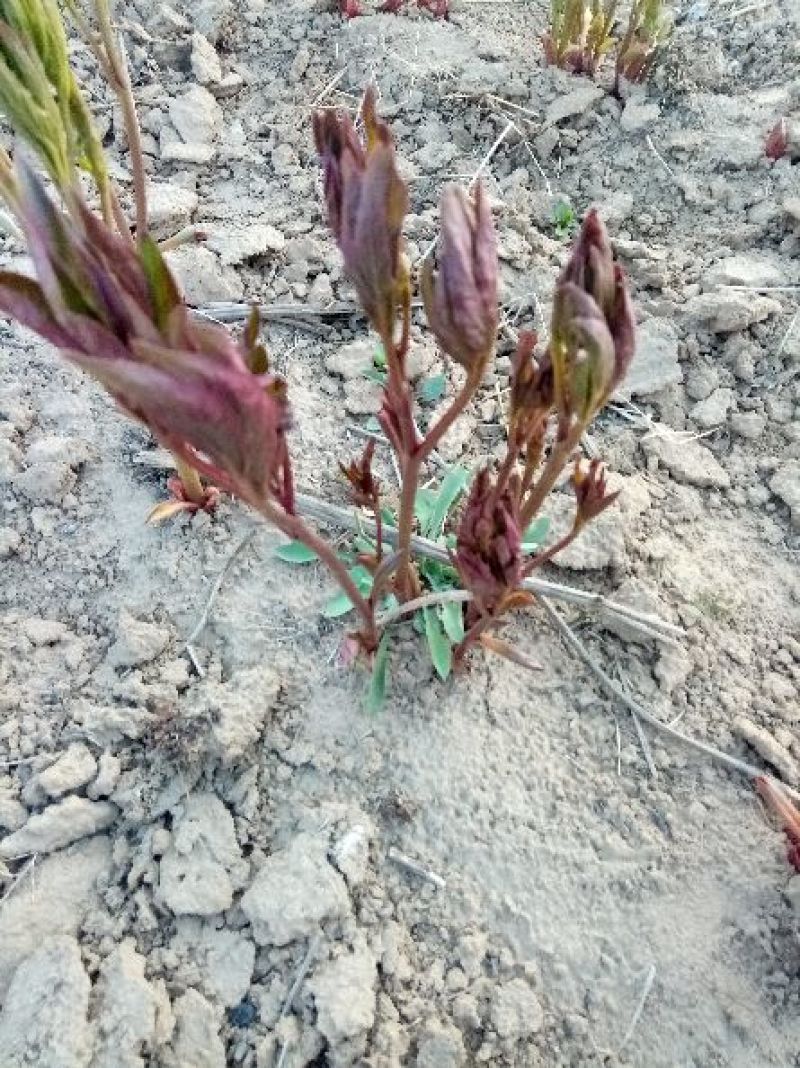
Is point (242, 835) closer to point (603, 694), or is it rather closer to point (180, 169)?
point (603, 694)

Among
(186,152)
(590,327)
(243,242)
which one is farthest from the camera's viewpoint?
(186,152)

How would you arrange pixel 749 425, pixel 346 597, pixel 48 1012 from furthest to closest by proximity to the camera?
pixel 749 425
pixel 346 597
pixel 48 1012

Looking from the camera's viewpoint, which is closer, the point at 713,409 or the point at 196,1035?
the point at 196,1035

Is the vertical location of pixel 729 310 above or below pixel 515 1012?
above

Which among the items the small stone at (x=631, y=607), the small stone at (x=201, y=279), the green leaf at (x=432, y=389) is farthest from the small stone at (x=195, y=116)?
the small stone at (x=631, y=607)

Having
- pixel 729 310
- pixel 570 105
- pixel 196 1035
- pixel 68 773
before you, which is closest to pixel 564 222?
pixel 570 105

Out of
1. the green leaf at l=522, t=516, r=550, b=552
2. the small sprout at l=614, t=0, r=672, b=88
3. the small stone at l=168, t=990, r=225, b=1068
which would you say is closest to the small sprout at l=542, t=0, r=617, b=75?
the small sprout at l=614, t=0, r=672, b=88

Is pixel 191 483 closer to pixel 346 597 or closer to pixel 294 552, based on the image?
pixel 294 552

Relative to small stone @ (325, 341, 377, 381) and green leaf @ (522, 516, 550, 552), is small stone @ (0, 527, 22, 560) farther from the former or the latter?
green leaf @ (522, 516, 550, 552)
